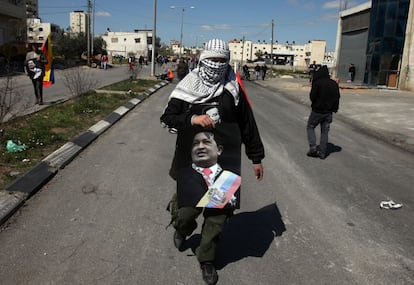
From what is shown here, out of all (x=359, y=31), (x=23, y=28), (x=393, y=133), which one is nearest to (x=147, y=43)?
(x=23, y=28)

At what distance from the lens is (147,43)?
372 ft

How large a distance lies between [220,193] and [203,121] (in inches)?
22.6

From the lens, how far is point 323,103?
24.6 feet

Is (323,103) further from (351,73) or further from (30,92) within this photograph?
(351,73)

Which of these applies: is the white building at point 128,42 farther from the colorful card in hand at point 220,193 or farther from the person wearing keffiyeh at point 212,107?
the colorful card in hand at point 220,193

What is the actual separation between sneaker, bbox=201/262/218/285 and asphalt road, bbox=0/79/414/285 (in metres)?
0.08

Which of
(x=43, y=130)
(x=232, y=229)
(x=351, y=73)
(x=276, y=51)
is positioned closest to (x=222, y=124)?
(x=232, y=229)

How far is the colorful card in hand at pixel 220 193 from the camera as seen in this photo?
3104 millimetres

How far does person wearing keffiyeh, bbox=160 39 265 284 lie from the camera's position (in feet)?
10.1

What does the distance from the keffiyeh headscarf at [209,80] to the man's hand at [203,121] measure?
0.60 ft

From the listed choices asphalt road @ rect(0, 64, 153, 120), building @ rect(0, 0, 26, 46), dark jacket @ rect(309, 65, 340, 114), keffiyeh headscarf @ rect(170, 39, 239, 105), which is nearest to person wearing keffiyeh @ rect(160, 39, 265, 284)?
keffiyeh headscarf @ rect(170, 39, 239, 105)

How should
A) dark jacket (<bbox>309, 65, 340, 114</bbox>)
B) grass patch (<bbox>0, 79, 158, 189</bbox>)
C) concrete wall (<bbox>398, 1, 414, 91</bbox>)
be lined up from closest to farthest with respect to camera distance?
grass patch (<bbox>0, 79, 158, 189</bbox>) < dark jacket (<bbox>309, 65, 340, 114</bbox>) < concrete wall (<bbox>398, 1, 414, 91</bbox>)

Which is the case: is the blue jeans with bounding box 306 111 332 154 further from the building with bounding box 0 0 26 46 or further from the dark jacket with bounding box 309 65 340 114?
the building with bounding box 0 0 26 46

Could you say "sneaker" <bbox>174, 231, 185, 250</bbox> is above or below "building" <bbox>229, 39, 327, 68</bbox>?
below
